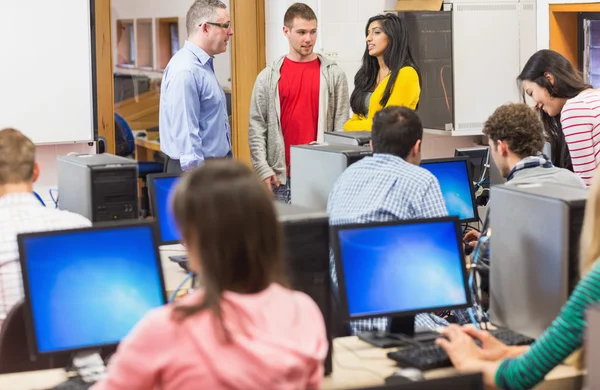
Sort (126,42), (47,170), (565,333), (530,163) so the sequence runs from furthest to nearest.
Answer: (126,42), (47,170), (530,163), (565,333)

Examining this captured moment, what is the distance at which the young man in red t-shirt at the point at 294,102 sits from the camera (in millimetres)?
5121

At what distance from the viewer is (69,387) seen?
7.49ft

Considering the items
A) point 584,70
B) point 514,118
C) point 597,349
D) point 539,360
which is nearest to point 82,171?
point 514,118

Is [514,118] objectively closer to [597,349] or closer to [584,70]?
[597,349]

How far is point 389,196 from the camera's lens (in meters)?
3.12

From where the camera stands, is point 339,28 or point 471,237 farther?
point 339,28

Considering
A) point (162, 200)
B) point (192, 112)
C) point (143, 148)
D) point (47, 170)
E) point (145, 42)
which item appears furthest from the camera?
point (145, 42)

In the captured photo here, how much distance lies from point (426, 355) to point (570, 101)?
2074 mm

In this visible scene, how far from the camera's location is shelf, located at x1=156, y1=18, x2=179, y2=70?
9.70 metres

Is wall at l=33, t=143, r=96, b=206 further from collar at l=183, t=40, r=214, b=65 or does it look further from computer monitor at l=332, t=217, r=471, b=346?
computer monitor at l=332, t=217, r=471, b=346

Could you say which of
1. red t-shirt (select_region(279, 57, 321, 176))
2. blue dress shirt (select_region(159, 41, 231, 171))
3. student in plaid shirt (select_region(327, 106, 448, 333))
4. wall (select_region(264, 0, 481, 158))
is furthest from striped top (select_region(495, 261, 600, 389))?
wall (select_region(264, 0, 481, 158))

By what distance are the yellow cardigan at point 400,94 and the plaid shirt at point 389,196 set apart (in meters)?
1.61

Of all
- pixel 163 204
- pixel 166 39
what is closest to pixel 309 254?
pixel 163 204

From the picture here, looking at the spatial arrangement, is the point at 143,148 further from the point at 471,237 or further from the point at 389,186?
the point at 389,186
